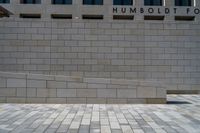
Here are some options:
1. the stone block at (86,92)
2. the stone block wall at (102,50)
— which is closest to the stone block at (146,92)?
the stone block at (86,92)

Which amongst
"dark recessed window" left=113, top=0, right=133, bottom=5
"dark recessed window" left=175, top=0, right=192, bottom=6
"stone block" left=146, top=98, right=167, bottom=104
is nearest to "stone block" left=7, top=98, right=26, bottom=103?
"stone block" left=146, top=98, right=167, bottom=104

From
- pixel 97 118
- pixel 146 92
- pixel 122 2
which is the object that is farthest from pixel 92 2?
pixel 97 118

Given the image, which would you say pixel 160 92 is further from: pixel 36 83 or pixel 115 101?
pixel 36 83

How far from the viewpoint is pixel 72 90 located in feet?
54.3

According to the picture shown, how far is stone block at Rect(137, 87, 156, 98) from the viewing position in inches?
656

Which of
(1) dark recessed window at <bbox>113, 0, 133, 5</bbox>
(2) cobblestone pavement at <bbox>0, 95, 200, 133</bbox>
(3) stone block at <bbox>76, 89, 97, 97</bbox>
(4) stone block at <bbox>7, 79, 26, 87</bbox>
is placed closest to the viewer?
(2) cobblestone pavement at <bbox>0, 95, 200, 133</bbox>

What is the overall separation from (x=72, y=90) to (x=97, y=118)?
184 inches

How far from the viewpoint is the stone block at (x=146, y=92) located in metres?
16.7

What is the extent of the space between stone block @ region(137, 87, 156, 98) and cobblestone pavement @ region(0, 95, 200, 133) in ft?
3.32

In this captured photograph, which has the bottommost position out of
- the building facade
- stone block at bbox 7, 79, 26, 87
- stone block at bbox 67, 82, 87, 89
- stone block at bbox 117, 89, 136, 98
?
stone block at bbox 117, 89, 136, 98

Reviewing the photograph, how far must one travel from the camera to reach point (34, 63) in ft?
69.8

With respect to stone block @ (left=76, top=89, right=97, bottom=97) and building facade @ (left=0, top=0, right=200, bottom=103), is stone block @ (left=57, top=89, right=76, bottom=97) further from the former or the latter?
building facade @ (left=0, top=0, right=200, bottom=103)

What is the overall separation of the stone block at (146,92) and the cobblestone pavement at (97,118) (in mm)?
1012

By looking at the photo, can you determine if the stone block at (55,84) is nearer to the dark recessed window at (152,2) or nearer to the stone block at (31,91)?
the stone block at (31,91)
